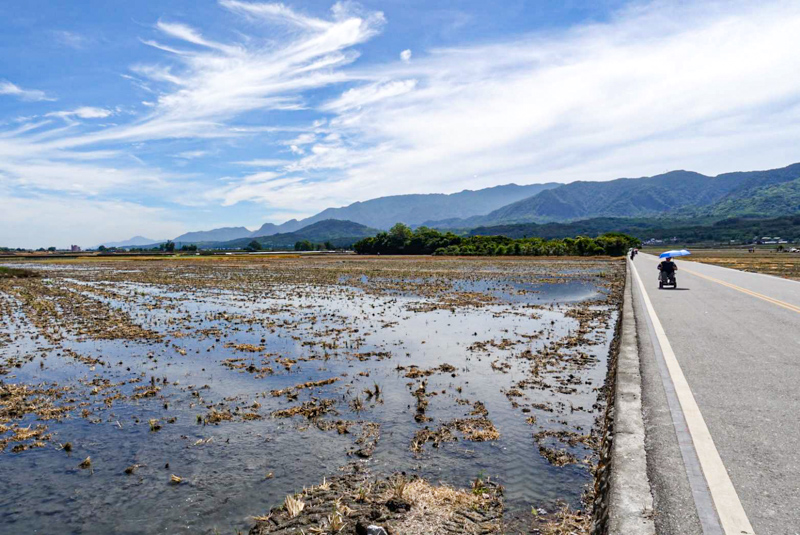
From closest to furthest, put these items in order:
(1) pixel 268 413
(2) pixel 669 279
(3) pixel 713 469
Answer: (3) pixel 713 469 < (1) pixel 268 413 < (2) pixel 669 279

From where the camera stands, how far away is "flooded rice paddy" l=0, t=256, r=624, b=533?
19.7 ft

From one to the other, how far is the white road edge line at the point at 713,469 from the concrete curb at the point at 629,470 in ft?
1.79

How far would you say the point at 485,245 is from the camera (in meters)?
118

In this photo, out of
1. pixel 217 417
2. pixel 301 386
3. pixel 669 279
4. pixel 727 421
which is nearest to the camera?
pixel 727 421

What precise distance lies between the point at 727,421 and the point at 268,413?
7659 millimetres

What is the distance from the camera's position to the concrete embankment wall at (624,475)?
155 inches

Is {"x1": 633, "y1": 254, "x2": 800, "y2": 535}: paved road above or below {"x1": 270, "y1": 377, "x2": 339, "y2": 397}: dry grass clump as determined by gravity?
above

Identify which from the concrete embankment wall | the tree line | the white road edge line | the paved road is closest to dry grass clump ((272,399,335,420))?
the concrete embankment wall

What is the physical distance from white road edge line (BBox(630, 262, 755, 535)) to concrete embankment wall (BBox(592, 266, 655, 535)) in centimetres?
55

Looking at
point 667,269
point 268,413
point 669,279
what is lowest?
point 268,413

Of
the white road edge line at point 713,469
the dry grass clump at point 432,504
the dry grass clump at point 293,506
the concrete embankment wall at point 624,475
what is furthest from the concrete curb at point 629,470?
the dry grass clump at point 293,506

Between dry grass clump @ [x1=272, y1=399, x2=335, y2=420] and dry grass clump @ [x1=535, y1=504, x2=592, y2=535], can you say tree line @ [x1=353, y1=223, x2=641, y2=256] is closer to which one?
dry grass clump @ [x1=272, y1=399, x2=335, y2=420]

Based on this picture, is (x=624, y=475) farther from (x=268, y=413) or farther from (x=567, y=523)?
(x=268, y=413)

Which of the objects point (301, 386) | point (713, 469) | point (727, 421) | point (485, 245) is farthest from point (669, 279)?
point (485, 245)
